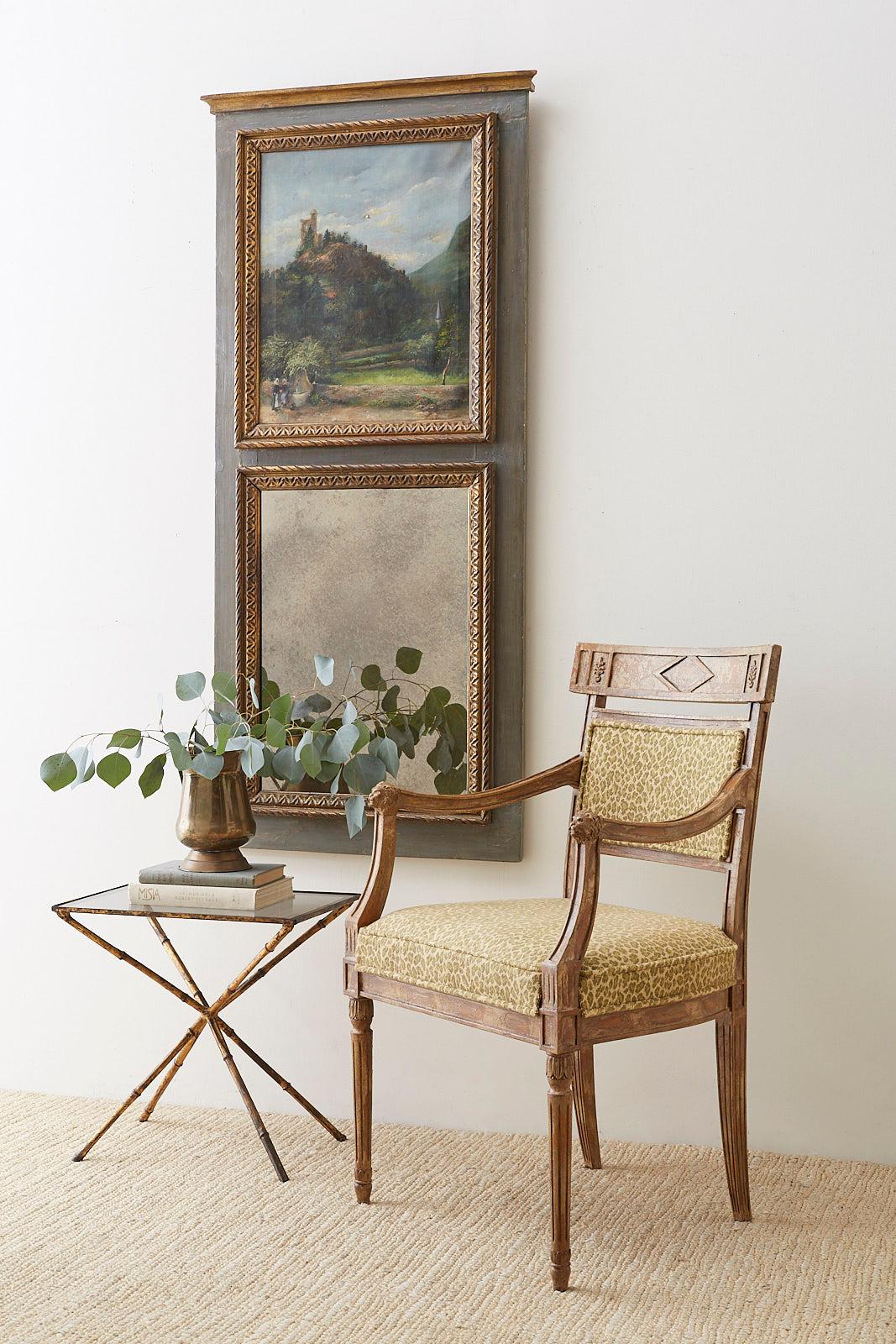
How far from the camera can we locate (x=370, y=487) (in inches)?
120

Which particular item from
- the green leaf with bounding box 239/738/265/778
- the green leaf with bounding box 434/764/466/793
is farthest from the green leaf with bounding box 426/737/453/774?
the green leaf with bounding box 239/738/265/778

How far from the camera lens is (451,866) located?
306 cm

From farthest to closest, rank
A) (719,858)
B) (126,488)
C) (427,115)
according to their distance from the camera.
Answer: (126,488)
(427,115)
(719,858)

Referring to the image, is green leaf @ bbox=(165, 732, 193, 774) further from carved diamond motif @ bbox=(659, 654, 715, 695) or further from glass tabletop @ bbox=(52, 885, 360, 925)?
carved diamond motif @ bbox=(659, 654, 715, 695)

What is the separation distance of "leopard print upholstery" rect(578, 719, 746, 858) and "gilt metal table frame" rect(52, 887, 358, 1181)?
609mm

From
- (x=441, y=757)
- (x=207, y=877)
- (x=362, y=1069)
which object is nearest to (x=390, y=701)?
(x=441, y=757)

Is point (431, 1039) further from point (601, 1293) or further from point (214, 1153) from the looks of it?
point (601, 1293)

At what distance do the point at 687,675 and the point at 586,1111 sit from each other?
38.3 inches

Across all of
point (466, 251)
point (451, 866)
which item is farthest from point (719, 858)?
point (466, 251)

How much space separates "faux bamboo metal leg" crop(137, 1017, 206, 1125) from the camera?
2.83 meters

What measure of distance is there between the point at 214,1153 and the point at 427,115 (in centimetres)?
241

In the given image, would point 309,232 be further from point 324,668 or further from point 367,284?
point 324,668

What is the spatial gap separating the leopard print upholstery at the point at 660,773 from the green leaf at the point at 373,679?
0.56 meters

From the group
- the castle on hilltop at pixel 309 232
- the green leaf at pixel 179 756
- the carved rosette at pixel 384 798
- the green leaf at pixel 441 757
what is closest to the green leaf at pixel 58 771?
the green leaf at pixel 179 756
